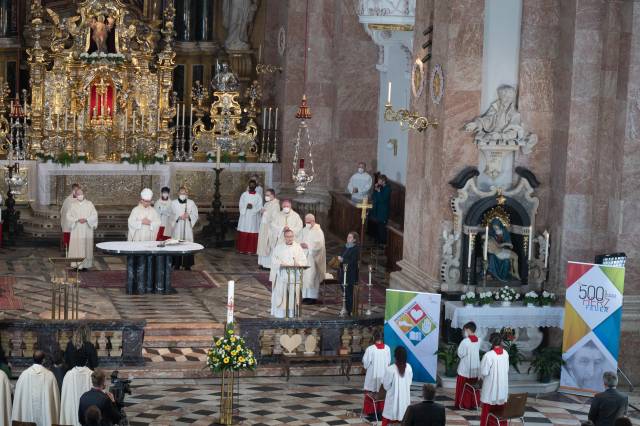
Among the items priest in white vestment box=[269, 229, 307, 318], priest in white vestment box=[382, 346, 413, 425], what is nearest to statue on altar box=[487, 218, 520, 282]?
priest in white vestment box=[269, 229, 307, 318]

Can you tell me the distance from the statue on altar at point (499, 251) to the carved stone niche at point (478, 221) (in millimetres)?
90

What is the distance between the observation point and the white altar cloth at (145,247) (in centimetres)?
2322

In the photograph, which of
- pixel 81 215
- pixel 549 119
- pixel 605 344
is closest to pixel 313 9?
pixel 81 215

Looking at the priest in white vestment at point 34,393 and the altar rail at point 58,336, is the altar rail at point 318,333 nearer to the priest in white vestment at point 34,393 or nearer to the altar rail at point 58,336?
the altar rail at point 58,336

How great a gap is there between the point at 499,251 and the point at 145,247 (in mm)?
5856

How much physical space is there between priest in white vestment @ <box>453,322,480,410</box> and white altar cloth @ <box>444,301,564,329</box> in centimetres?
134

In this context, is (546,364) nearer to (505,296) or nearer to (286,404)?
(505,296)

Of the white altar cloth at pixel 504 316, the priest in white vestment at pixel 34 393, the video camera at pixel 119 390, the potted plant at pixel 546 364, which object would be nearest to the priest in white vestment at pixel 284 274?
the white altar cloth at pixel 504 316

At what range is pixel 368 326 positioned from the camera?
20.6 m

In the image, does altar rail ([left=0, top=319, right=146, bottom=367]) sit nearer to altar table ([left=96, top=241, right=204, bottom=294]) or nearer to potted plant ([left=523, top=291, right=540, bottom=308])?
altar table ([left=96, top=241, right=204, bottom=294])

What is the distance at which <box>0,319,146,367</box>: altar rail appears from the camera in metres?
19.5

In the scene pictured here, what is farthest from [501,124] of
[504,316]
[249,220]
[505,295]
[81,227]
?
[81,227]

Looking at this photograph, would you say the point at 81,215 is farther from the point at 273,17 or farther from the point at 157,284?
the point at 273,17

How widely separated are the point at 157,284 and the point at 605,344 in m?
7.66
